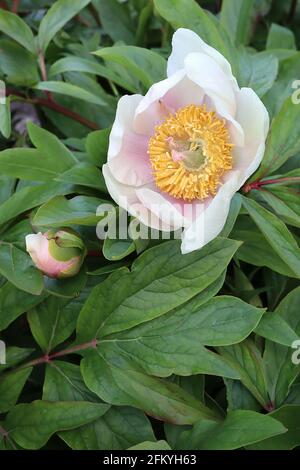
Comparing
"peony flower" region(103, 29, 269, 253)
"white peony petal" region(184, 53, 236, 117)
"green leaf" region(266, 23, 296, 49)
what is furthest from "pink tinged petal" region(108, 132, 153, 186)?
"green leaf" region(266, 23, 296, 49)

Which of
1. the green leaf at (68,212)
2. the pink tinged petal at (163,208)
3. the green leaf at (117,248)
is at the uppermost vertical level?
the pink tinged petal at (163,208)

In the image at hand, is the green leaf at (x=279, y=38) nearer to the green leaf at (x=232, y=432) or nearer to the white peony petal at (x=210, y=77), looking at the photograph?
the white peony petal at (x=210, y=77)

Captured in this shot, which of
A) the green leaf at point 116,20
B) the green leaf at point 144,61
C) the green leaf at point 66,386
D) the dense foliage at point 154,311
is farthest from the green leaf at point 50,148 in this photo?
the green leaf at point 116,20

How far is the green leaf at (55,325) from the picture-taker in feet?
2.24

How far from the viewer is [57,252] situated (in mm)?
623

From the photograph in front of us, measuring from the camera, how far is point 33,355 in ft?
2.44

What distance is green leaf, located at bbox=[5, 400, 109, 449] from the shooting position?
61cm

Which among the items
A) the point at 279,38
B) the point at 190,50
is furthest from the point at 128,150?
the point at 279,38

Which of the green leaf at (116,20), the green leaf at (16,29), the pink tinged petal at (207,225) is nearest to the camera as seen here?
the pink tinged petal at (207,225)

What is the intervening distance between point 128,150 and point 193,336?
19 centimetres

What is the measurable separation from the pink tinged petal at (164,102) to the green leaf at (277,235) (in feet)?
0.39

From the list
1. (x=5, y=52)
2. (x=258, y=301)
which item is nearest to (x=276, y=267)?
(x=258, y=301)
